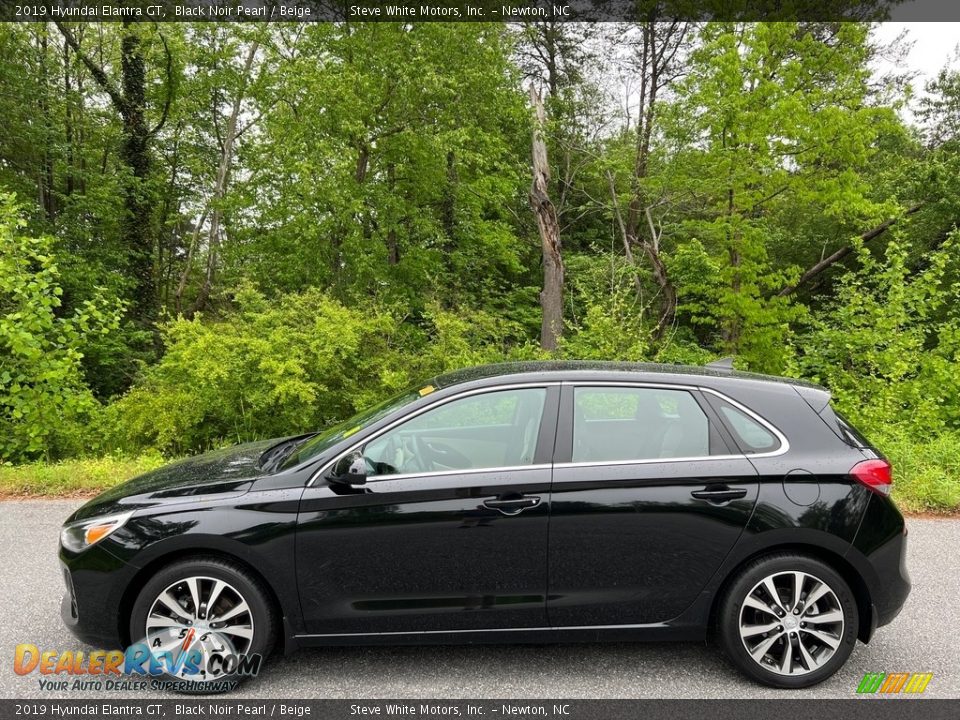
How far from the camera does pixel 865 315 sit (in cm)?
905

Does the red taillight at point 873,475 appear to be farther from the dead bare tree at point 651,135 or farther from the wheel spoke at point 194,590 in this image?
the dead bare tree at point 651,135

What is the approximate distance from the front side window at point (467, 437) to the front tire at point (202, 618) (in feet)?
2.83

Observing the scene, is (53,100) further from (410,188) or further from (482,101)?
(482,101)

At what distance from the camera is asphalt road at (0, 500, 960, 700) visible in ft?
9.71

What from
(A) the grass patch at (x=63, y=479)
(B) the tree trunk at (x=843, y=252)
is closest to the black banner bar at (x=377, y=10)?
(B) the tree trunk at (x=843, y=252)

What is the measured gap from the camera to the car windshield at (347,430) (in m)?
3.23

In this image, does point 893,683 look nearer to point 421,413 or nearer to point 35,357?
point 421,413

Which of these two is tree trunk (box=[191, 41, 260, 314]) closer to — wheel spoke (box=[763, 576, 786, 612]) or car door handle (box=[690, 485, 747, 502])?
car door handle (box=[690, 485, 747, 502])

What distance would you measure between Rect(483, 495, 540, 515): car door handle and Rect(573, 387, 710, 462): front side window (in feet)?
1.16

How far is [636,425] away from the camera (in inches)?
128

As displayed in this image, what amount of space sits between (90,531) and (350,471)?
1.38 m

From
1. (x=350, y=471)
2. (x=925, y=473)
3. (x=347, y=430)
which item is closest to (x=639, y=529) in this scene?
(x=350, y=471)

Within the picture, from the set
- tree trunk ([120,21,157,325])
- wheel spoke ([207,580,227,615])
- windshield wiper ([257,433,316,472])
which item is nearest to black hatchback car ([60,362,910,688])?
wheel spoke ([207,580,227,615])

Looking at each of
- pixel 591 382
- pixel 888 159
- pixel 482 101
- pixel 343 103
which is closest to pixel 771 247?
pixel 888 159
